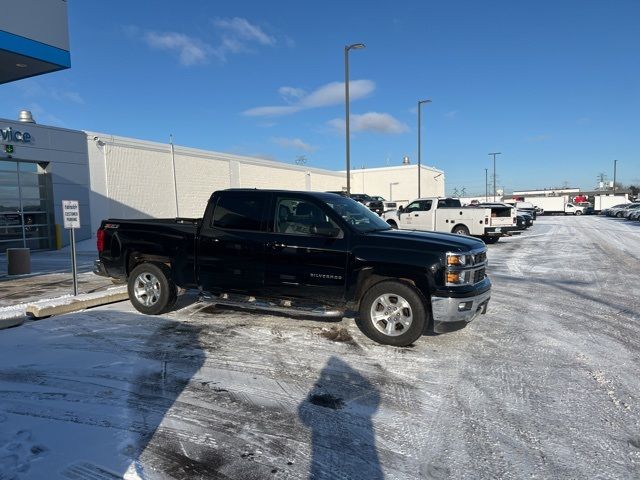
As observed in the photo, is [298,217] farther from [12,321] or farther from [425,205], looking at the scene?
[425,205]

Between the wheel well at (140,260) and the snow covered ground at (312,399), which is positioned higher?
the wheel well at (140,260)

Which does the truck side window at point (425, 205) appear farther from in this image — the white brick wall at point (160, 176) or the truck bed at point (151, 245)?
the white brick wall at point (160, 176)

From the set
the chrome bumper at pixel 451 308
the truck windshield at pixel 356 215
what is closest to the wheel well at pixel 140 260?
the truck windshield at pixel 356 215

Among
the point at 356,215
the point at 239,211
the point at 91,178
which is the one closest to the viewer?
the point at 356,215

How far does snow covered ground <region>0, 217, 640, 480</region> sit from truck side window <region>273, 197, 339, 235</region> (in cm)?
144

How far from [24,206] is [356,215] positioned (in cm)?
1823

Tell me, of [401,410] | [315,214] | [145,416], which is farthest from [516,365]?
[145,416]

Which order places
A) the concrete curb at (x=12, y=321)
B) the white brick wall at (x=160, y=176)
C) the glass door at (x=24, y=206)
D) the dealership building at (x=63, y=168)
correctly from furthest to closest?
the white brick wall at (x=160, y=176) → the glass door at (x=24, y=206) → the dealership building at (x=63, y=168) → the concrete curb at (x=12, y=321)

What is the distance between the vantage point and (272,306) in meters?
6.41

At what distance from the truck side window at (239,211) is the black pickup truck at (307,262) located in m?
0.02

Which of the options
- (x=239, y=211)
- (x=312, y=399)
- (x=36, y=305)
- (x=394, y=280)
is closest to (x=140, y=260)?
(x=36, y=305)

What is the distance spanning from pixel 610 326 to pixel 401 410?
4.41 meters

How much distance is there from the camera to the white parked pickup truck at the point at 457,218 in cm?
1905

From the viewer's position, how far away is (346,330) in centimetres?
651
